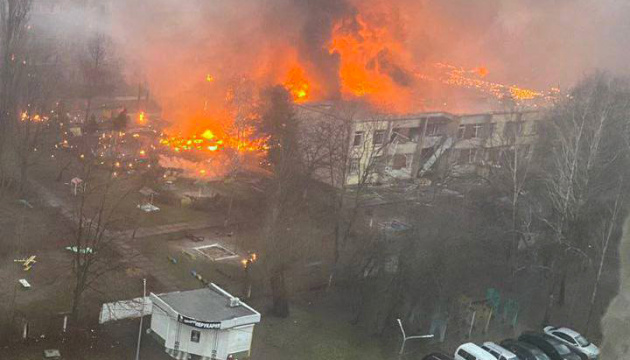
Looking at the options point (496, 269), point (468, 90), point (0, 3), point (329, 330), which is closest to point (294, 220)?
point (329, 330)

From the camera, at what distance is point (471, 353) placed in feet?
60.5

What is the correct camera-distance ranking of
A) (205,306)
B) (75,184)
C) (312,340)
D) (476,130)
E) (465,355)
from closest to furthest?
(205,306)
(465,355)
(312,340)
(75,184)
(476,130)

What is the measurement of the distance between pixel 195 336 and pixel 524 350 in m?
8.65

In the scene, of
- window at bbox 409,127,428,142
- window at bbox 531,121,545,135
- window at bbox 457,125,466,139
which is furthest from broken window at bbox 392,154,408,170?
window at bbox 531,121,545,135

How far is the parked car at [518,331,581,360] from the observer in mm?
19438

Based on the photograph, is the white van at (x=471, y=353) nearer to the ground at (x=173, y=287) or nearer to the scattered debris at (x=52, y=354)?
the ground at (x=173, y=287)

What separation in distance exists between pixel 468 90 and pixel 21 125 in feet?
96.5

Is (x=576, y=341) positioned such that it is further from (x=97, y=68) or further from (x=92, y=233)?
(x=97, y=68)

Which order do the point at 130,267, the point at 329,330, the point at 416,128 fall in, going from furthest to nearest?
the point at 416,128
the point at 130,267
the point at 329,330

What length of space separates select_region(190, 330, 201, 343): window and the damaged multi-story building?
59.7ft

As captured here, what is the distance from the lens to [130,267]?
21.9m

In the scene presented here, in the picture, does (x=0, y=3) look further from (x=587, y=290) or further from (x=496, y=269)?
(x=587, y=290)

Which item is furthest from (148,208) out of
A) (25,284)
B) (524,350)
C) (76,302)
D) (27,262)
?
(524,350)

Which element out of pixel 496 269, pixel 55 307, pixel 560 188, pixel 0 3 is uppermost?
pixel 0 3
